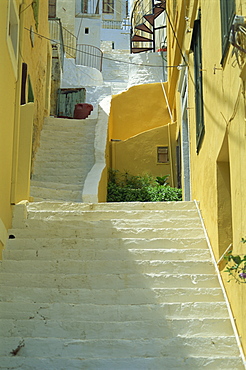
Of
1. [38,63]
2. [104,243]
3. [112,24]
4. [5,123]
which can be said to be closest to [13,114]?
[5,123]

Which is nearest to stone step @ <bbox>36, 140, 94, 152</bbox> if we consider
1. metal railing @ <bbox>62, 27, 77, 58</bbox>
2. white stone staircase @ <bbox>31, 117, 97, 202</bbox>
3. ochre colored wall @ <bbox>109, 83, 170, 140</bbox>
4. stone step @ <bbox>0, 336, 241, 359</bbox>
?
white stone staircase @ <bbox>31, 117, 97, 202</bbox>

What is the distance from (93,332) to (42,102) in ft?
Result: 34.9

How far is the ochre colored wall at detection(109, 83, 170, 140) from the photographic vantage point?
713 inches

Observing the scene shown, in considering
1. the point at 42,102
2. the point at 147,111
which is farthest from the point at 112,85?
the point at 42,102

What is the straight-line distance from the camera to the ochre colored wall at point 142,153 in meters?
15.8

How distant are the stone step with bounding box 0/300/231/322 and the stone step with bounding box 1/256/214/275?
773 mm

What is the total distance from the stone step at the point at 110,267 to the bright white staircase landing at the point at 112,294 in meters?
0.01

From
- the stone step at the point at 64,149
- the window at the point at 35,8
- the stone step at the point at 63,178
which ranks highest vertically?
the window at the point at 35,8

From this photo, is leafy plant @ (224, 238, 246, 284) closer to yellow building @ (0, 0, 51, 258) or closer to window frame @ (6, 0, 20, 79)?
yellow building @ (0, 0, 51, 258)

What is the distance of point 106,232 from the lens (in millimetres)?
8578

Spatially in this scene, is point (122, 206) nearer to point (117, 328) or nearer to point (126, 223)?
point (126, 223)

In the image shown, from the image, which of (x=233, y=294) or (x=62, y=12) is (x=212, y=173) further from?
(x=62, y=12)

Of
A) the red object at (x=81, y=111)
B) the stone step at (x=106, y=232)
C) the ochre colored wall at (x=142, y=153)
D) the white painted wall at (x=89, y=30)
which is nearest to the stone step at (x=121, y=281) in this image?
the stone step at (x=106, y=232)

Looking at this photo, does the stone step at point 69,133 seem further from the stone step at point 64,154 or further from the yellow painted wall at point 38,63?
the stone step at point 64,154
